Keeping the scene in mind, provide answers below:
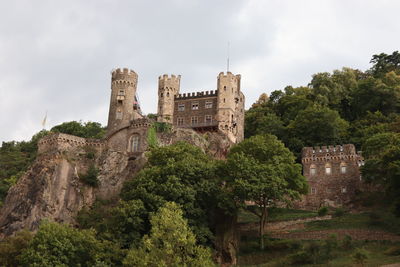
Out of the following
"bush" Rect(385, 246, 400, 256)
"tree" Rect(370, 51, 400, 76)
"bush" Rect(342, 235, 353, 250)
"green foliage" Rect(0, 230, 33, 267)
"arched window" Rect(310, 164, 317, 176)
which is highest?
"tree" Rect(370, 51, 400, 76)

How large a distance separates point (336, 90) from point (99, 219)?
1790 inches

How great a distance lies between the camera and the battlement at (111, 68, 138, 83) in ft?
219

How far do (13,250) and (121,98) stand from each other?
89.7 feet

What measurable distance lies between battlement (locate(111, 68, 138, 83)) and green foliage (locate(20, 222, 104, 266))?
2885 centimetres

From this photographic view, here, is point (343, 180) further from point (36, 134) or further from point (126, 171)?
point (36, 134)

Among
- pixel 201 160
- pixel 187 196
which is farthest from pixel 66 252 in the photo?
pixel 201 160

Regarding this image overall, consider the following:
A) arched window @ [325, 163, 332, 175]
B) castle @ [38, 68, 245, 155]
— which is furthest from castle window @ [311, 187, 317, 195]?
castle @ [38, 68, 245, 155]

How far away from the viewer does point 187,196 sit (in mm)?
43781

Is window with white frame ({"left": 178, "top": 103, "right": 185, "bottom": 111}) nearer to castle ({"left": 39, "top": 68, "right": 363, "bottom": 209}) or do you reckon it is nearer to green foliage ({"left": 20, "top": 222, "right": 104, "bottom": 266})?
castle ({"left": 39, "top": 68, "right": 363, "bottom": 209})

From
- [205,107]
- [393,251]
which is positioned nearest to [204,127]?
[205,107]

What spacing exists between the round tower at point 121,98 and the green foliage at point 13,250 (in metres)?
21.9

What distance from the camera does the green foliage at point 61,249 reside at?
129 feet

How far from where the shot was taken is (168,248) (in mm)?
35625

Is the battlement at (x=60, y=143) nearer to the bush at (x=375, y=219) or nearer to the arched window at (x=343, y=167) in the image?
the arched window at (x=343, y=167)
